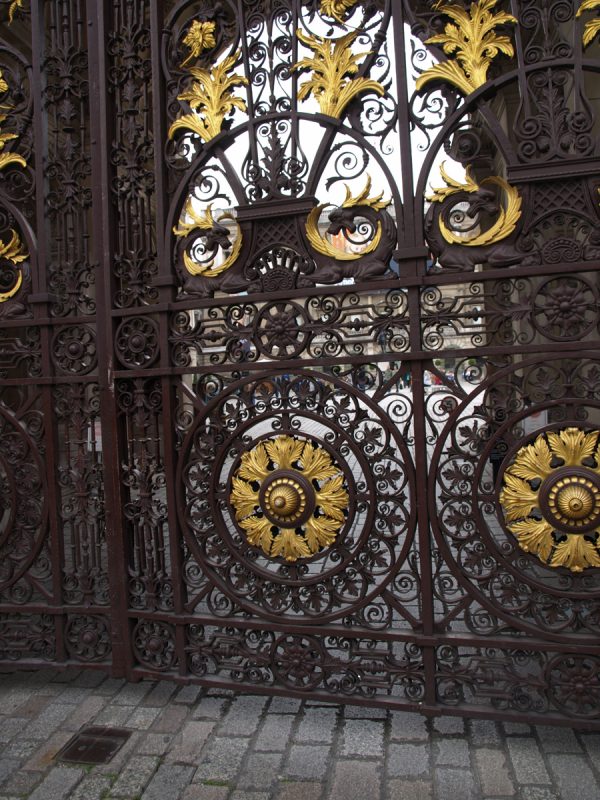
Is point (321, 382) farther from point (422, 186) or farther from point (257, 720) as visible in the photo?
point (257, 720)

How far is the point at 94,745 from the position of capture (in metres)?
3.00

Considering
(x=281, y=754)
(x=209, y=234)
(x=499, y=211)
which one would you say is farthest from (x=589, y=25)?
(x=281, y=754)

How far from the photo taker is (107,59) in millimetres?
3479

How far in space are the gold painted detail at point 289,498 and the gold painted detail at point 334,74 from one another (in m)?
1.68

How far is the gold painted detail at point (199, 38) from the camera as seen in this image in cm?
330

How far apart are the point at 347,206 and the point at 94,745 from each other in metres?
2.87

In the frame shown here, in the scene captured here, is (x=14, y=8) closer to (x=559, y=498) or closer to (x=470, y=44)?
(x=470, y=44)

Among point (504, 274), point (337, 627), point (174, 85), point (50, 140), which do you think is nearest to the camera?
point (504, 274)

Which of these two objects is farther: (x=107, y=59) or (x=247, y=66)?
(x=107, y=59)

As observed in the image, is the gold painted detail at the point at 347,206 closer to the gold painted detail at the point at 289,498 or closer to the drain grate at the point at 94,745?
the gold painted detail at the point at 289,498

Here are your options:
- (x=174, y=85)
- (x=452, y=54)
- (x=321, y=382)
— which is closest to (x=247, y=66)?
(x=174, y=85)

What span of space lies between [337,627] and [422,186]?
7.19ft

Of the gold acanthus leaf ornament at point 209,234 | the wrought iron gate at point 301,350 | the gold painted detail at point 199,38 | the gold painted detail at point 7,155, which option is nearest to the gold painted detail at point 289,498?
the wrought iron gate at point 301,350

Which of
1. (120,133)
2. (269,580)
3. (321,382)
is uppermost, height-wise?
(120,133)
